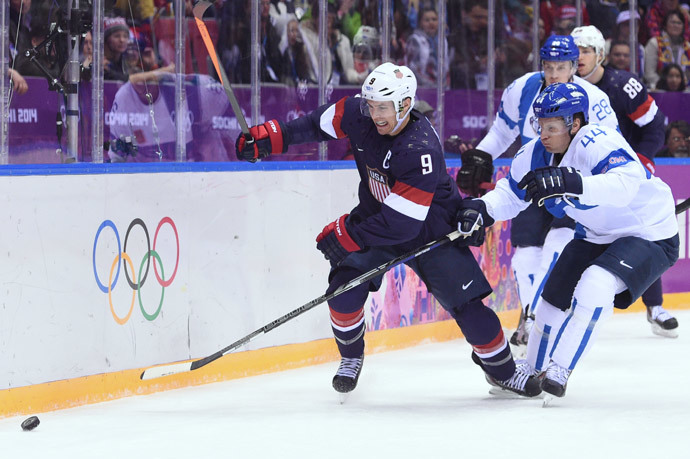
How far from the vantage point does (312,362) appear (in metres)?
5.05

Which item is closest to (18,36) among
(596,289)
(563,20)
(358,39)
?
(358,39)

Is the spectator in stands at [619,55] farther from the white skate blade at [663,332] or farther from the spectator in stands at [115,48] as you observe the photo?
the spectator in stands at [115,48]

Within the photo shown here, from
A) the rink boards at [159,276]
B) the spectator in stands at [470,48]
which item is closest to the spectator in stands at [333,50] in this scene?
the rink boards at [159,276]

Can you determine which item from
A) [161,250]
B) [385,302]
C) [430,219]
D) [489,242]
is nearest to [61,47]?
[161,250]

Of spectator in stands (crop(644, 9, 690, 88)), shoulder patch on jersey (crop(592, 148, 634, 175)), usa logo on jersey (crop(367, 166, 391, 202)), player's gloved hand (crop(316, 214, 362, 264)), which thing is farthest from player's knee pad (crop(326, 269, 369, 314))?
spectator in stands (crop(644, 9, 690, 88))

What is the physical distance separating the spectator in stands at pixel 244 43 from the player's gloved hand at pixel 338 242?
52.7 inches

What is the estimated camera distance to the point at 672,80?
6.82m

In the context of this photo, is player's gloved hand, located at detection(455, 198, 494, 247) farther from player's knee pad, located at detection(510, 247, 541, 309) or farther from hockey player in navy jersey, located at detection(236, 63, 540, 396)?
player's knee pad, located at detection(510, 247, 541, 309)

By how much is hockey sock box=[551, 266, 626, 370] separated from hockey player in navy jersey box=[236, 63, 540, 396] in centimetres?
24

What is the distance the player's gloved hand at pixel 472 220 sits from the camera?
12.9 ft

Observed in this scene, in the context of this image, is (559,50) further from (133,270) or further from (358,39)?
(133,270)

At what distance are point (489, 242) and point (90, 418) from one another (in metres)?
2.62

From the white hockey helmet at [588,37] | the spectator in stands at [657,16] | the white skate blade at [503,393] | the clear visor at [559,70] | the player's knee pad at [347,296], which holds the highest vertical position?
the spectator in stands at [657,16]

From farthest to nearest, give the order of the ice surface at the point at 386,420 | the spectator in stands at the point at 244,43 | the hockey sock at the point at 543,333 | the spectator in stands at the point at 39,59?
the spectator in stands at the point at 244,43
the spectator in stands at the point at 39,59
the hockey sock at the point at 543,333
the ice surface at the point at 386,420
